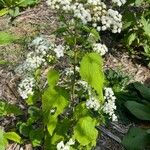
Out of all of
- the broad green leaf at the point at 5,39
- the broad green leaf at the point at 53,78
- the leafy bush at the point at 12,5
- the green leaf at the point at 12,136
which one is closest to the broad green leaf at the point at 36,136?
the green leaf at the point at 12,136

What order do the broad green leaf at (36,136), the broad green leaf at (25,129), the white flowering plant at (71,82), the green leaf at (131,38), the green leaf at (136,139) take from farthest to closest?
the green leaf at (131,38)
the green leaf at (136,139)
the broad green leaf at (25,129)
the broad green leaf at (36,136)
the white flowering plant at (71,82)

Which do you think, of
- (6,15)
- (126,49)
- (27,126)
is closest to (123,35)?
(126,49)

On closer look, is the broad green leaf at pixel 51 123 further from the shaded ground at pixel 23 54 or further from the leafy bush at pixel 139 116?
the leafy bush at pixel 139 116

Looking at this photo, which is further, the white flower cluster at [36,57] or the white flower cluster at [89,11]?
the white flower cluster at [36,57]

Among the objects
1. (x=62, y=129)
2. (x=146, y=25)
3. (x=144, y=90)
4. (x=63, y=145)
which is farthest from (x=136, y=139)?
(x=146, y=25)

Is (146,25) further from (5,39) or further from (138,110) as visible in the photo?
(5,39)
